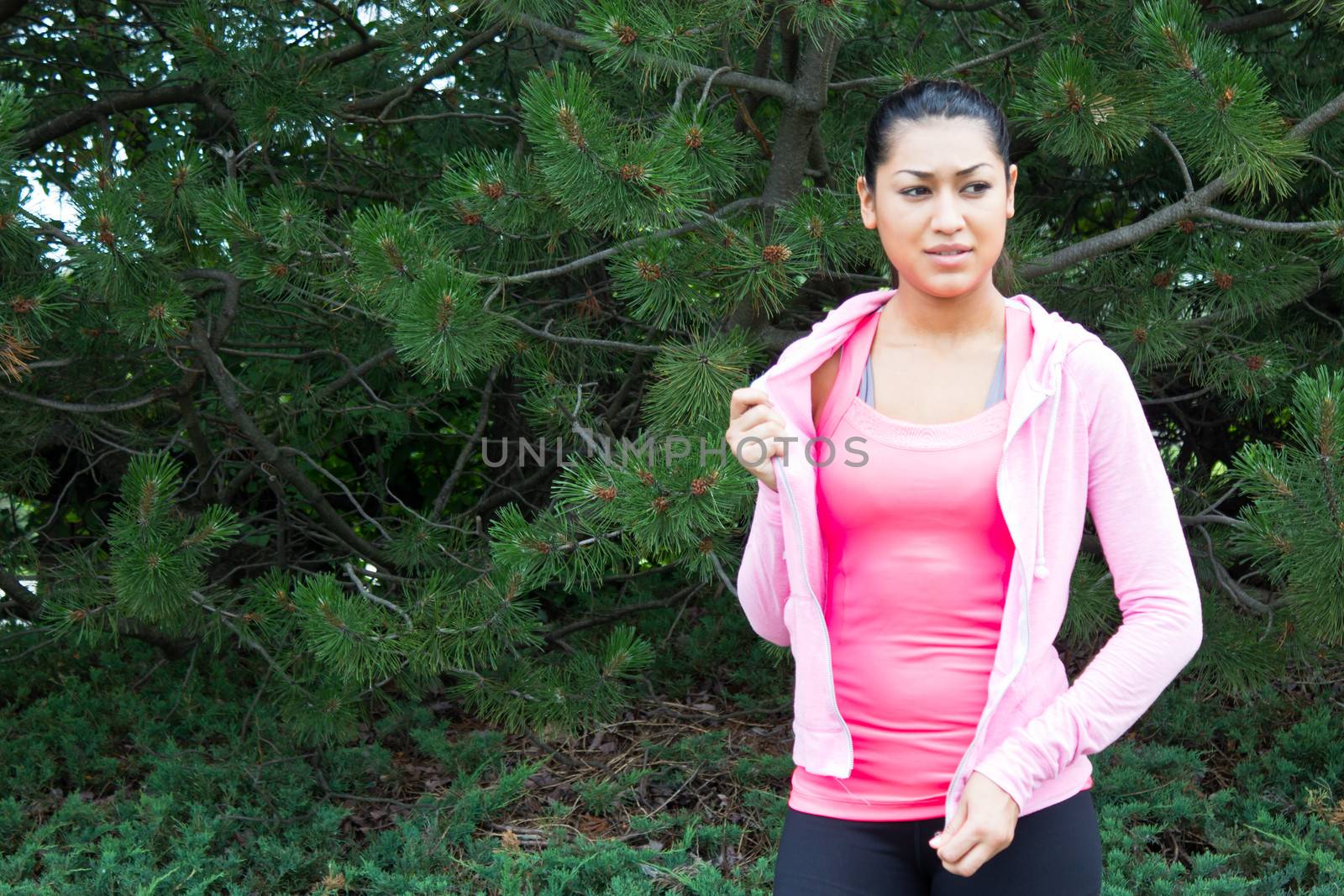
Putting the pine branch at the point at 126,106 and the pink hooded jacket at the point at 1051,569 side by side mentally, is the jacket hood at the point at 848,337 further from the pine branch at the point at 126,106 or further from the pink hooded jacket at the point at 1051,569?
the pine branch at the point at 126,106

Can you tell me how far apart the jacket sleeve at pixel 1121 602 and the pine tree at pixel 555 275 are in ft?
2.23

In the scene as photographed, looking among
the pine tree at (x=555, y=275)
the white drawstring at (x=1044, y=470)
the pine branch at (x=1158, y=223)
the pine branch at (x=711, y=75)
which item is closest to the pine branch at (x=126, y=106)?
the pine tree at (x=555, y=275)

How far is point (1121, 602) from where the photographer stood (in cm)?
128

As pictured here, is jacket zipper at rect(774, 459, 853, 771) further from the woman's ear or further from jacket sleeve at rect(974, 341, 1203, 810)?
the woman's ear

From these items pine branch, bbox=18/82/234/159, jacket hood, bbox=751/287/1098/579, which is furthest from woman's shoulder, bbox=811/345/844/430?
pine branch, bbox=18/82/234/159

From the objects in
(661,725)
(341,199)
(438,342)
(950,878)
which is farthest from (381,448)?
(950,878)

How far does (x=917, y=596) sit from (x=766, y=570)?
20 centimetres

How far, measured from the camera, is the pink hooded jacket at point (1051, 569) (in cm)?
121

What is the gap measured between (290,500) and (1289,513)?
335 centimetres

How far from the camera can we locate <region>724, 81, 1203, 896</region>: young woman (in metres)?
1.27

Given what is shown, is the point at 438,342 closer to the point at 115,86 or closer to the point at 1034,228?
Answer: the point at 1034,228

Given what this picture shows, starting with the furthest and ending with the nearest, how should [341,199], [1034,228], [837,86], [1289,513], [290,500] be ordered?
[290,500]
[341,199]
[1034,228]
[837,86]
[1289,513]

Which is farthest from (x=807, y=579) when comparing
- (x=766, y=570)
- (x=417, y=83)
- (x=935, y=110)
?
(x=417, y=83)

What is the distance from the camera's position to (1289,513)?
2.11 metres
